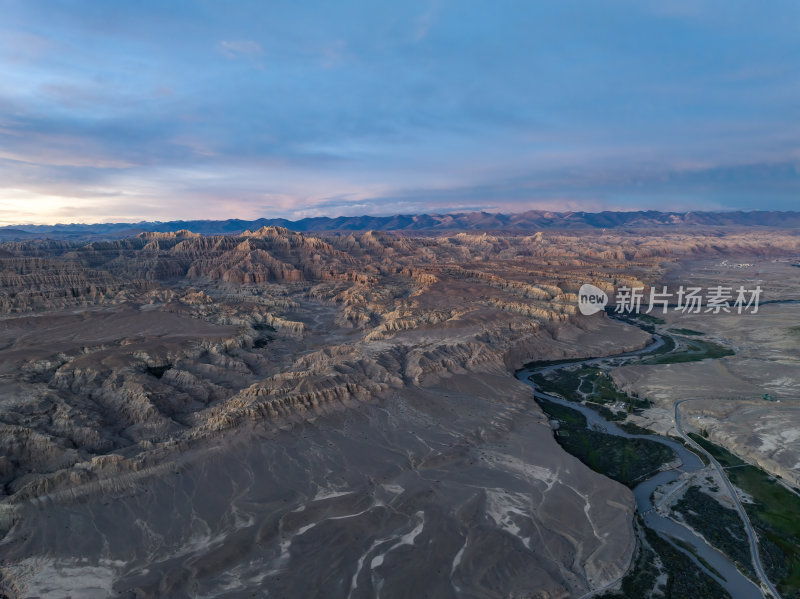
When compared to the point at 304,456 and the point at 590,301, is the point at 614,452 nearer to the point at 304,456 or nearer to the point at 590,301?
the point at 304,456

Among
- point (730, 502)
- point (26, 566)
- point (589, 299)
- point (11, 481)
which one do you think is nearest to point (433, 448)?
point (730, 502)

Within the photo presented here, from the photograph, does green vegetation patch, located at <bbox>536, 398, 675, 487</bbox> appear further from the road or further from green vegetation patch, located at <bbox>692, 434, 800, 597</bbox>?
green vegetation patch, located at <bbox>692, 434, 800, 597</bbox>

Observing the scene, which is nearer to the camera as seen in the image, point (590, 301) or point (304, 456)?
point (304, 456)

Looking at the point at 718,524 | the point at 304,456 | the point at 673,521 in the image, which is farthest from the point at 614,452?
the point at 304,456

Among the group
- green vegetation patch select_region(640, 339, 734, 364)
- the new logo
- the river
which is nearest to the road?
the river

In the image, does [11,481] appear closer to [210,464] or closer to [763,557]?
[210,464]

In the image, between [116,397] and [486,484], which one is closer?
[486,484]
